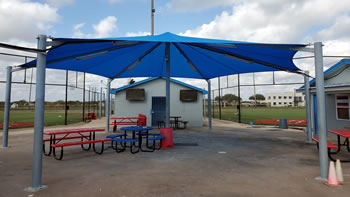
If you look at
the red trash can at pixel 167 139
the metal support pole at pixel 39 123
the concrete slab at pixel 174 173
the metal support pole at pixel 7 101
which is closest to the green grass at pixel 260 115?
the red trash can at pixel 167 139

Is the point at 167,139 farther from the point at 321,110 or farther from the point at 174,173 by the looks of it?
the point at 321,110

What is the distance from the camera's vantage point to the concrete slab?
12.0 ft

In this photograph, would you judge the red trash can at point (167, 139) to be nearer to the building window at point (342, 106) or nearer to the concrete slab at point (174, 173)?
the concrete slab at point (174, 173)

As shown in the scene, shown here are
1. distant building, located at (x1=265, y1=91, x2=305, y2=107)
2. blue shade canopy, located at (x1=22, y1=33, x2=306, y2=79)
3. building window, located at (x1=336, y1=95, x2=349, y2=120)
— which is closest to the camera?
blue shade canopy, located at (x1=22, y1=33, x2=306, y2=79)

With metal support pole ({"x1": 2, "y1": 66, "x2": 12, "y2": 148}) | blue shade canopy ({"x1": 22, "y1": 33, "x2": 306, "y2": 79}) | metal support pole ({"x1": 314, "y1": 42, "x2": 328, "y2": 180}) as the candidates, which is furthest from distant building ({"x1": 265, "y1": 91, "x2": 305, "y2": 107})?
metal support pole ({"x1": 2, "y1": 66, "x2": 12, "y2": 148})

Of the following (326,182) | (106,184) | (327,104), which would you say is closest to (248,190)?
(326,182)

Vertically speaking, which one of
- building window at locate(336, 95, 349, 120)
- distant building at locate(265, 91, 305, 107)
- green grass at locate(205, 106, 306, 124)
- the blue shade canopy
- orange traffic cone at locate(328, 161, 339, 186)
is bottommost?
orange traffic cone at locate(328, 161, 339, 186)

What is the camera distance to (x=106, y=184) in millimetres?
3998

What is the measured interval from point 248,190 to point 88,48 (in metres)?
5.65

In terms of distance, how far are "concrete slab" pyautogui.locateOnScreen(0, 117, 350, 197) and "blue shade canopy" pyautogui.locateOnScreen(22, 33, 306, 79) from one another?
9.59ft

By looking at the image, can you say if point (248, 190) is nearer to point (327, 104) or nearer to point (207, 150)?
point (207, 150)

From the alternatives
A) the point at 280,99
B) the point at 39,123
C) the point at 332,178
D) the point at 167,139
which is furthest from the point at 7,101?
the point at 280,99

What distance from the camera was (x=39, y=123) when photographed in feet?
13.0

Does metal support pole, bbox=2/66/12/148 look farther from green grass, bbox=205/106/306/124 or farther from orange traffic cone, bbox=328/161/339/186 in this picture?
green grass, bbox=205/106/306/124
